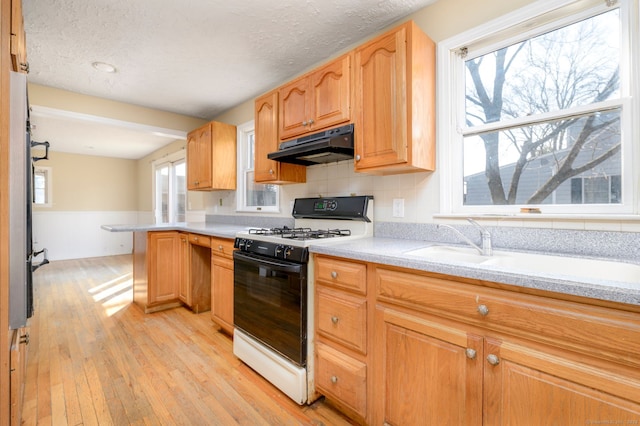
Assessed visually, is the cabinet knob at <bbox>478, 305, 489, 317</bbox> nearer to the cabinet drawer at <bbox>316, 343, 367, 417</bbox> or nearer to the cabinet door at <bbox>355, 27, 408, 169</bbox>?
the cabinet drawer at <bbox>316, 343, 367, 417</bbox>

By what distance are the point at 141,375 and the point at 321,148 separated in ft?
6.39

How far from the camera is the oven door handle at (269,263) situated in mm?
1699

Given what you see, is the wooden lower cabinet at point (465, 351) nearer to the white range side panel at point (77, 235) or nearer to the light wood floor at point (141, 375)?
the light wood floor at point (141, 375)

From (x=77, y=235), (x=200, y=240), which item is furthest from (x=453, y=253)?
(x=77, y=235)

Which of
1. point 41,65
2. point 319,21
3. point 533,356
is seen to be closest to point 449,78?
point 319,21

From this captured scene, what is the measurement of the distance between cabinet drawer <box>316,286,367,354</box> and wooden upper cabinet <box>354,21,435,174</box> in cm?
80

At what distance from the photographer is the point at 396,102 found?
5.52 feet

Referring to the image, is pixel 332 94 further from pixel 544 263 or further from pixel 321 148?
pixel 544 263

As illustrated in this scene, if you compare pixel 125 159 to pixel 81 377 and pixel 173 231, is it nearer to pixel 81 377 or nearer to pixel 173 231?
pixel 173 231

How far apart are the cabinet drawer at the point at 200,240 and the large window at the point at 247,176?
0.74 m

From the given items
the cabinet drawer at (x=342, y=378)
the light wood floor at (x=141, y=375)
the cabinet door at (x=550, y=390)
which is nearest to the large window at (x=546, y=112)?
the cabinet door at (x=550, y=390)

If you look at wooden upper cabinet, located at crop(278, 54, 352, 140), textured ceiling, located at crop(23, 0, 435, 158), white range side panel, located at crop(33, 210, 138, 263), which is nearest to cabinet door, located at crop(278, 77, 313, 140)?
wooden upper cabinet, located at crop(278, 54, 352, 140)

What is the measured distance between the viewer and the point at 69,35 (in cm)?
221

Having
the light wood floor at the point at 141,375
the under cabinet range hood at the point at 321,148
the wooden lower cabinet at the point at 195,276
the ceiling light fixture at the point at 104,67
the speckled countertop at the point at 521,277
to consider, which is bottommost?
the light wood floor at the point at 141,375
